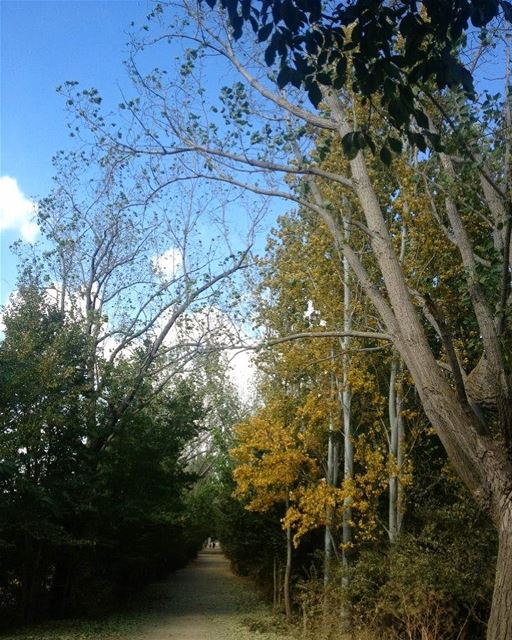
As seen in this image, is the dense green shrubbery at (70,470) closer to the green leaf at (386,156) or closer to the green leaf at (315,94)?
the green leaf at (315,94)

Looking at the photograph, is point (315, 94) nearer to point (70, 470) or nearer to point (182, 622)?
point (70, 470)

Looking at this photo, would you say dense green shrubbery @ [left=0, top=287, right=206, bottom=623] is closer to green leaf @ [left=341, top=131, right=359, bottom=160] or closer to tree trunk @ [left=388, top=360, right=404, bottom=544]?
tree trunk @ [left=388, top=360, right=404, bottom=544]

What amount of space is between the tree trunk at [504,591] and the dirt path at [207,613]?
10164mm

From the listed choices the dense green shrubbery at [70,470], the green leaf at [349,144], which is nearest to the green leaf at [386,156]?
the green leaf at [349,144]

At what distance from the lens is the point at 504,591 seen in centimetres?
456

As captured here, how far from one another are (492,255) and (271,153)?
108 inches

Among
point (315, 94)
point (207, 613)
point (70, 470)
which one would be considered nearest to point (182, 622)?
point (207, 613)

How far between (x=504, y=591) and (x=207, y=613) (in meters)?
15.6

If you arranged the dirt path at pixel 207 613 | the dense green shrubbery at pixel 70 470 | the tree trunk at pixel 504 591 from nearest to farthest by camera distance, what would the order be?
the tree trunk at pixel 504 591 < the dense green shrubbery at pixel 70 470 < the dirt path at pixel 207 613

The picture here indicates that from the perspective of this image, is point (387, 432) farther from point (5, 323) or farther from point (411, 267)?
point (5, 323)

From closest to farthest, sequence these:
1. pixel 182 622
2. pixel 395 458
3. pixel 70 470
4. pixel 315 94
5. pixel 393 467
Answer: pixel 315 94 < pixel 393 467 < pixel 395 458 < pixel 70 470 < pixel 182 622

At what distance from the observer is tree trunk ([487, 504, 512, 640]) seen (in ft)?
14.7

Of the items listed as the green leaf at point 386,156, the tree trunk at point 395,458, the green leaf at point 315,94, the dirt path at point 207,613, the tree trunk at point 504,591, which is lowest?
the dirt path at point 207,613

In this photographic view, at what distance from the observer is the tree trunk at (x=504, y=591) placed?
447 centimetres
